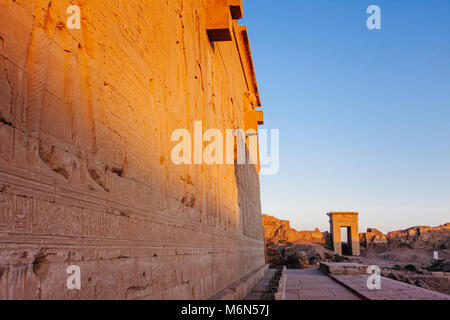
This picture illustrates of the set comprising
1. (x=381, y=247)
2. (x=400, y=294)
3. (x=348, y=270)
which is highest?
(x=400, y=294)

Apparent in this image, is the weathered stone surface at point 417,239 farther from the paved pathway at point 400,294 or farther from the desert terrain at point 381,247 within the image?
the paved pathway at point 400,294

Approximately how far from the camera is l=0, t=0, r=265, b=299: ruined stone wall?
1.59 metres

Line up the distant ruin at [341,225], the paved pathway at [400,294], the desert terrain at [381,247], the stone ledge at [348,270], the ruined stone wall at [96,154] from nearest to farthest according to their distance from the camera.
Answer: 1. the ruined stone wall at [96,154]
2. the paved pathway at [400,294]
3. the stone ledge at [348,270]
4. the desert terrain at [381,247]
5. the distant ruin at [341,225]

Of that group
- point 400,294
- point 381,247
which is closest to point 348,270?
point 400,294

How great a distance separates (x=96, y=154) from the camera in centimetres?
224

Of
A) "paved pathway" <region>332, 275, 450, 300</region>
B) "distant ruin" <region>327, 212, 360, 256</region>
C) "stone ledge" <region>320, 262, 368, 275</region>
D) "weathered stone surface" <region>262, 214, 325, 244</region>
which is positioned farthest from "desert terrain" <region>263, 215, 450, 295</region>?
"paved pathway" <region>332, 275, 450, 300</region>

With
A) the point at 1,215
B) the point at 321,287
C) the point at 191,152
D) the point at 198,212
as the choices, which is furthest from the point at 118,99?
the point at 321,287

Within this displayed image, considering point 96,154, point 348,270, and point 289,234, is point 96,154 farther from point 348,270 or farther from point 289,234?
point 289,234

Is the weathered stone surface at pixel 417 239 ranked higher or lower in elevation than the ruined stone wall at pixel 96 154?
lower

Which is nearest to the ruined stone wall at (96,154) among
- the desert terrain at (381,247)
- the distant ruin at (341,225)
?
the desert terrain at (381,247)

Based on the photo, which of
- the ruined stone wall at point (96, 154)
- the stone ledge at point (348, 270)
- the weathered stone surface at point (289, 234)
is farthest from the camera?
the weathered stone surface at point (289, 234)

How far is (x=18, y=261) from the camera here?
1.54 meters

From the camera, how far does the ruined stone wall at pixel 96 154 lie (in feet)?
5.23

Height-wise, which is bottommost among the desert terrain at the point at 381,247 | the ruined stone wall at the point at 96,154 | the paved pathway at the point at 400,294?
the desert terrain at the point at 381,247
